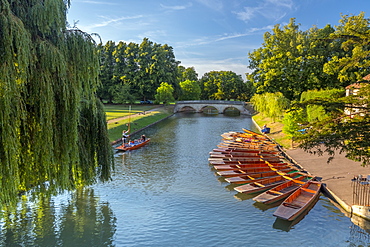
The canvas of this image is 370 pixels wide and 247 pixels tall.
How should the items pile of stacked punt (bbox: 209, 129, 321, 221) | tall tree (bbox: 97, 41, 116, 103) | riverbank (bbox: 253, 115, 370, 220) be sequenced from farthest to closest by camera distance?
1. tall tree (bbox: 97, 41, 116, 103)
2. pile of stacked punt (bbox: 209, 129, 321, 221)
3. riverbank (bbox: 253, 115, 370, 220)

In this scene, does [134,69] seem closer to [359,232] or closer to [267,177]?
[267,177]

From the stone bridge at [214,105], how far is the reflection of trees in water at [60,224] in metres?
55.5

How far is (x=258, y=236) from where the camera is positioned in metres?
11.6

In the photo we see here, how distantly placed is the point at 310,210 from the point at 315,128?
5.06 m

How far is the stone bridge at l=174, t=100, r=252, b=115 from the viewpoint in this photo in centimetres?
6769

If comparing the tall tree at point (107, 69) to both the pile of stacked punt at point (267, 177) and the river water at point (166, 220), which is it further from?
the river water at point (166, 220)

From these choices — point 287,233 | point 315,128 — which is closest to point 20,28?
point 315,128

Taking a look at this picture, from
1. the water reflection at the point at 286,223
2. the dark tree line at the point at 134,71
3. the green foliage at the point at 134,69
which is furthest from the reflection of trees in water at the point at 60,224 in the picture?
the green foliage at the point at 134,69

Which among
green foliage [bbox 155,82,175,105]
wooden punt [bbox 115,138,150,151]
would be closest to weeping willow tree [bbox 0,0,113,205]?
wooden punt [bbox 115,138,150,151]

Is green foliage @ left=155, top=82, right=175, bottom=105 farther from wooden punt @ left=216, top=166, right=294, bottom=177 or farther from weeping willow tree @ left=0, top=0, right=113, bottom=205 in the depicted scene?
weeping willow tree @ left=0, top=0, right=113, bottom=205

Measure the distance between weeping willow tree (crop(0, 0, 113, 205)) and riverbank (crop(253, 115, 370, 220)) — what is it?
396 inches

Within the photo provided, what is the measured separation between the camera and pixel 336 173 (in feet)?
58.6

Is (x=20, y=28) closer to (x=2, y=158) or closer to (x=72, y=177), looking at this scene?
(x=2, y=158)

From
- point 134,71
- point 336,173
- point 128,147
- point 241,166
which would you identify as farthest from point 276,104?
point 134,71
